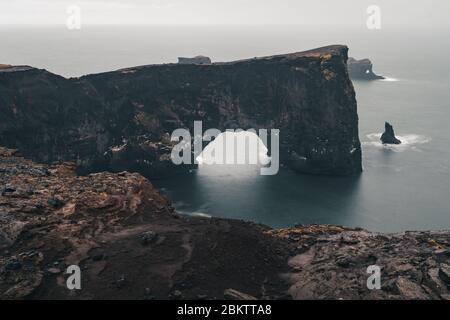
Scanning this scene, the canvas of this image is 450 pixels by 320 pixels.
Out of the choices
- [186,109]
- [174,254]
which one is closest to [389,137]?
[186,109]

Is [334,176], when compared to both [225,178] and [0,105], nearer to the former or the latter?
[225,178]

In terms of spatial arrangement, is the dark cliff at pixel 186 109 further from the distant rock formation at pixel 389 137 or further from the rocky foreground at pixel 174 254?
the rocky foreground at pixel 174 254

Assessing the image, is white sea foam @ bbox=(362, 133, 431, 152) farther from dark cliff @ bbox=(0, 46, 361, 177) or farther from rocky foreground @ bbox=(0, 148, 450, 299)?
rocky foreground @ bbox=(0, 148, 450, 299)

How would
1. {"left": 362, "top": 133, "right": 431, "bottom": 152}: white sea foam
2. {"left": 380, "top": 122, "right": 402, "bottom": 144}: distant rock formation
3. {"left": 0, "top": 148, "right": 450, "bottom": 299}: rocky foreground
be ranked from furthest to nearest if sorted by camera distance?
1. {"left": 380, "top": 122, "right": 402, "bottom": 144}: distant rock formation
2. {"left": 362, "top": 133, "right": 431, "bottom": 152}: white sea foam
3. {"left": 0, "top": 148, "right": 450, "bottom": 299}: rocky foreground

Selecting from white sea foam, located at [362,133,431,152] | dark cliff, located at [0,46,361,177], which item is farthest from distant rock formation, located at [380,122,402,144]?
dark cliff, located at [0,46,361,177]

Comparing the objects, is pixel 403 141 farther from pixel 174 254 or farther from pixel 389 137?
pixel 174 254

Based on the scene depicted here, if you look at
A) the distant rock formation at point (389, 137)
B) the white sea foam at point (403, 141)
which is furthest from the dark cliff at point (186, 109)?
the distant rock formation at point (389, 137)
